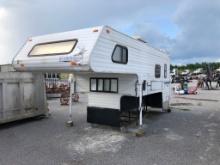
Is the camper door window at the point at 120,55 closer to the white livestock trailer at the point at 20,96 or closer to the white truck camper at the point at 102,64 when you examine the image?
the white truck camper at the point at 102,64

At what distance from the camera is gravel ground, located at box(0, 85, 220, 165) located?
4.30m

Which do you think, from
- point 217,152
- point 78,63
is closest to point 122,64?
point 78,63

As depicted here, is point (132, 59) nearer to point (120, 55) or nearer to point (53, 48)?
point (120, 55)

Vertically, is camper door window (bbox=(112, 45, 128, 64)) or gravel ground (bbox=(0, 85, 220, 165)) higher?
camper door window (bbox=(112, 45, 128, 64))

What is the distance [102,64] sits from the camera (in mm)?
4957

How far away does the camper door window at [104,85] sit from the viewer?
6578 mm

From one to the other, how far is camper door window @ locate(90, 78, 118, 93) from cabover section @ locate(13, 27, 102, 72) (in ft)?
6.07

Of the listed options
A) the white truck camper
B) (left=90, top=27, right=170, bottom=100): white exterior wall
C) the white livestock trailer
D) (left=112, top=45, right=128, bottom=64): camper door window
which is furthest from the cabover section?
the white livestock trailer

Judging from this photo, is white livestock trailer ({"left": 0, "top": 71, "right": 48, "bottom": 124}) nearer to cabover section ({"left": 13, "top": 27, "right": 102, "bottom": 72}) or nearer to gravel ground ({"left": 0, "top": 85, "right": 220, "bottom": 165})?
gravel ground ({"left": 0, "top": 85, "right": 220, "bottom": 165})

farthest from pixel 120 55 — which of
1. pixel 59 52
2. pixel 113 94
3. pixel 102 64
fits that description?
pixel 59 52

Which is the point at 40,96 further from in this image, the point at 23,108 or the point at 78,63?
the point at 78,63

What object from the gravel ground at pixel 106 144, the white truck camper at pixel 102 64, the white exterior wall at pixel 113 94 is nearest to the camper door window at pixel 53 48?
the white truck camper at pixel 102 64

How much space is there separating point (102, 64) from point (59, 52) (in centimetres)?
100

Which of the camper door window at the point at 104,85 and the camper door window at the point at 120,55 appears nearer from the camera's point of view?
the camper door window at the point at 120,55
